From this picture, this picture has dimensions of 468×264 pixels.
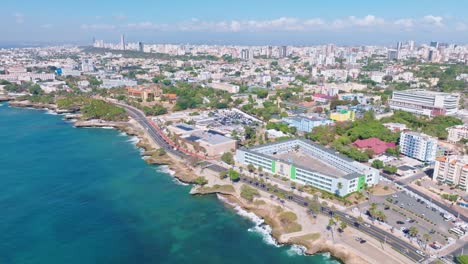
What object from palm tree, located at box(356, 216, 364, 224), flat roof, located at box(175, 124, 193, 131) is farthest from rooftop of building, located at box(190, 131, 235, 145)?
palm tree, located at box(356, 216, 364, 224)

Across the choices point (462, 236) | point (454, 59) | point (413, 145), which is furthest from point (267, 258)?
point (454, 59)

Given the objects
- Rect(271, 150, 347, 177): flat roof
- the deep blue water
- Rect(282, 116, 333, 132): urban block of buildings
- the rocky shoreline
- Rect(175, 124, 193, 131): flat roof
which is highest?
Rect(282, 116, 333, 132): urban block of buildings

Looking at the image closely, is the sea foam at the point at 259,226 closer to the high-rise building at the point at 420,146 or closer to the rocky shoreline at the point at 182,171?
the rocky shoreline at the point at 182,171

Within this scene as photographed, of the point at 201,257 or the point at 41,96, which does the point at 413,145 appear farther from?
the point at 41,96

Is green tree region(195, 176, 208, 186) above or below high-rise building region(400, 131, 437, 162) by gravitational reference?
below

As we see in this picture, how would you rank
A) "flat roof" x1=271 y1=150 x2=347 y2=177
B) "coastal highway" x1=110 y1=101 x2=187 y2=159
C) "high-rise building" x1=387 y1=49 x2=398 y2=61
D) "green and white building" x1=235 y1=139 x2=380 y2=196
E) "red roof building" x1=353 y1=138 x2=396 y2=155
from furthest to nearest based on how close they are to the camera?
1. "high-rise building" x1=387 y1=49 x2=398 y2=61
2. "coastal highway" x1=110 y1=101 x2=187 y2=159
3. "red roof building" x1=353 y1=138 x2=396 y2=155
4. "flat roof" x1=271 y1=150 x2=347 y2=177
5. "green and white building" x1=235 y1=139 x2=380 y2=196

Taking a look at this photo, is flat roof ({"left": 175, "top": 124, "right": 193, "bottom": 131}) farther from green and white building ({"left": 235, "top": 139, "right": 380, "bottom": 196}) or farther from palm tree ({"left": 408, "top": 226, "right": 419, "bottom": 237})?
palm tree ({"left": 408, "top": 226, "right": 419, "bottom": 237})
